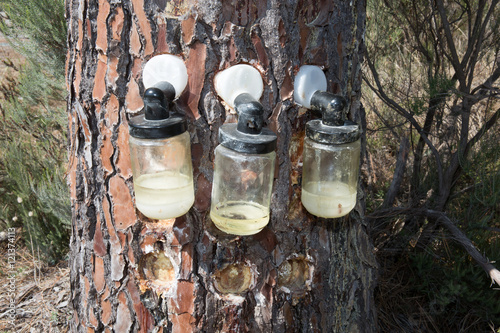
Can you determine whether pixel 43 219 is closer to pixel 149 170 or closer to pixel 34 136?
pixel 34 136

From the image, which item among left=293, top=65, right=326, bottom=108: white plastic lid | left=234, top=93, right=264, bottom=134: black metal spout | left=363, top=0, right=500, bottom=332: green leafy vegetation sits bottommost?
left=363, top=0, right=500, bottom=332: green leafy vegetation

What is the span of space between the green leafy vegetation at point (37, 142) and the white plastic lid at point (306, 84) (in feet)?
6.83

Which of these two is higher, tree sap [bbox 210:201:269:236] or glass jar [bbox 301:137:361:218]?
glass jar [bbox 301:137:361:218]

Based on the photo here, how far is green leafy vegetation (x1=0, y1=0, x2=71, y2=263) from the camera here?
9.00ft

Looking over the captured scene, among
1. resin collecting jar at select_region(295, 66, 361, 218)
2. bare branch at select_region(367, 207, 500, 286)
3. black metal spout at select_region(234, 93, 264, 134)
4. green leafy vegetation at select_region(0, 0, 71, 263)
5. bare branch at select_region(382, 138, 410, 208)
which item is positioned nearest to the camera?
black metal spout at select_region(234, 93, 264, 134)

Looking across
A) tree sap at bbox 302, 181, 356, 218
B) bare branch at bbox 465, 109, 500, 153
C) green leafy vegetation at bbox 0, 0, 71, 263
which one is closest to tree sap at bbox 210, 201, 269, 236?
tree sap at bbox 302, 181, 356, 218

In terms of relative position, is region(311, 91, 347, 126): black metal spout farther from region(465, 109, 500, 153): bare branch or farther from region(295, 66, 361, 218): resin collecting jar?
region(465, 109, 500, 153): bare branch

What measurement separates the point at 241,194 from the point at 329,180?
25 centimetres

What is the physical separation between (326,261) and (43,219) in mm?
2370

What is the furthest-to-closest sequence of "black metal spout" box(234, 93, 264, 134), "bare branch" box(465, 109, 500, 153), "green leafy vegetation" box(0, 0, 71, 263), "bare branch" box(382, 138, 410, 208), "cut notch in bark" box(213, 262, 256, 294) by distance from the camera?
1. "green leafy vegetation" box(0, 0, 71, 263)
2. "bare branch" box(382, 138, 410, 208)
3. "bare branch" box(465, 109, 500, 153)
4. "cut notch in bark" box(213, 262, 256, 294)
5. "black metal spout" box(234, 93, 264, 134)

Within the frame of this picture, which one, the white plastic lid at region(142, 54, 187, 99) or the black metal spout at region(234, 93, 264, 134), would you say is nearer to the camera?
the black metal spout at region(234, 93, 264, 134)

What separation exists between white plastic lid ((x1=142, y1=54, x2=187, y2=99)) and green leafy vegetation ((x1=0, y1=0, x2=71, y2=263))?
6.23ft

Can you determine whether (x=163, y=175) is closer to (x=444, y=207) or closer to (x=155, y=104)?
(x=155, y=104)

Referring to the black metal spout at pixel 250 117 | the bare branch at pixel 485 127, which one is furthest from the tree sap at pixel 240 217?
the bare branch at pixel 485 127
